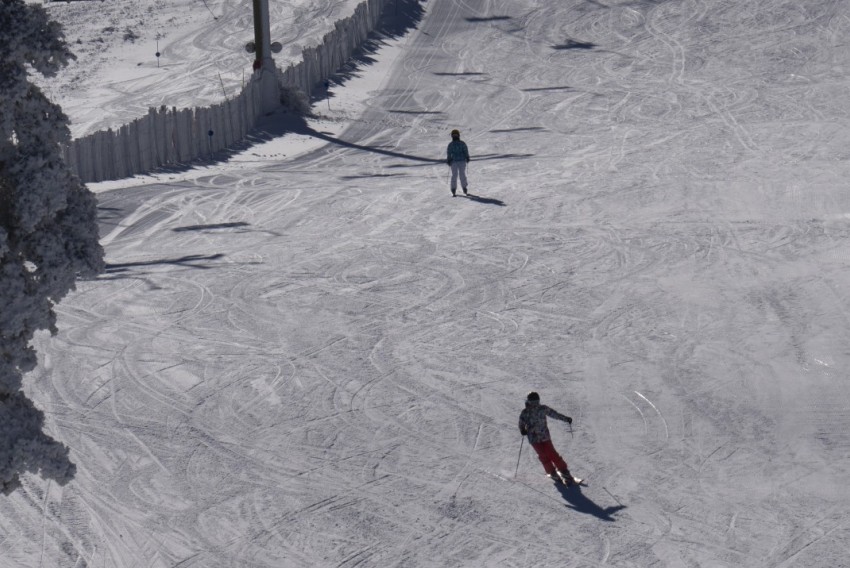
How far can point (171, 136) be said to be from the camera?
86.8 ft

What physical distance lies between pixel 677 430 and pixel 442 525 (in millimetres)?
3515

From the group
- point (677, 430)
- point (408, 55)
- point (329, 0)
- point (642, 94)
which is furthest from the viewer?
point (329, 0)

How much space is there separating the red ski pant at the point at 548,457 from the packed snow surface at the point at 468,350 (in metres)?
Result: 0.27

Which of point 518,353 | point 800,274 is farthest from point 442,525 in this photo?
point 800,274

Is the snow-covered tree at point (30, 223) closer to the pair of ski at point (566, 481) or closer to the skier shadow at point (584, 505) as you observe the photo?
the skier shadow at point (584, 505)

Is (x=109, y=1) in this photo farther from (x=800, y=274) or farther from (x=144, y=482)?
(x=144, y=482)

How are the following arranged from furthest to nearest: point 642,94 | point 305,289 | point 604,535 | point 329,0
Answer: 1. point 329,0
2. point 642,94
3. point 305,289
4. point 604,535

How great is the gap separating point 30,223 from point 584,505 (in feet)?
20.6

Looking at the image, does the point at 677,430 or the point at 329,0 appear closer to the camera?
the point at 677,430

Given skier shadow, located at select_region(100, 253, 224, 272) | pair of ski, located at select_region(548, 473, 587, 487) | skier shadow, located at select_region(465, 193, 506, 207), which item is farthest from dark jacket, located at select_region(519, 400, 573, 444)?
skier shadow, located at select_region(465, 193, 506, 207)

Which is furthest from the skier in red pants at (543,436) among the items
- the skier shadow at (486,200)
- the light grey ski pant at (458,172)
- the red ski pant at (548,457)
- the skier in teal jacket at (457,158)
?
the light grey ski pant at (458,172)

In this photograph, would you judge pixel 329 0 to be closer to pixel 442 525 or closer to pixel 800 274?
pixel 800 274

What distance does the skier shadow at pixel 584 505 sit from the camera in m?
12.0

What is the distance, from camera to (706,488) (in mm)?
12500
